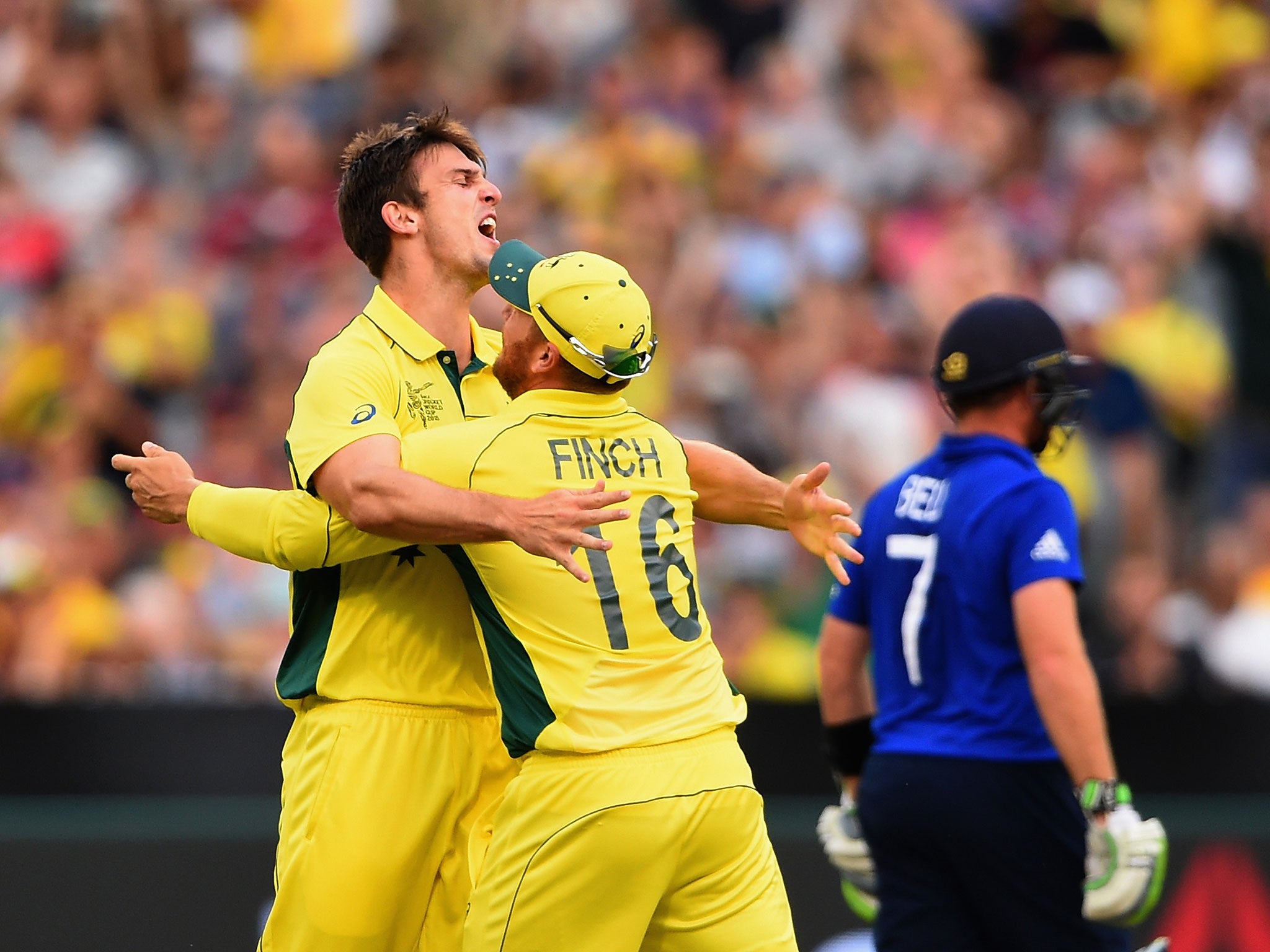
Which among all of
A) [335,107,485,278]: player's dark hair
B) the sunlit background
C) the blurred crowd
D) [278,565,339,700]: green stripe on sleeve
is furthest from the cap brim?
the blurred crowd

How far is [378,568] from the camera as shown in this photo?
14.9ft

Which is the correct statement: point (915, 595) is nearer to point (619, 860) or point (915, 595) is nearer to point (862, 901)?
point (862, 901)

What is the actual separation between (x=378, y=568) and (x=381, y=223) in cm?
92

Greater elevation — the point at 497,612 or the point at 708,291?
the point at 708,291

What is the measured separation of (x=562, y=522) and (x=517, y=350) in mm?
663

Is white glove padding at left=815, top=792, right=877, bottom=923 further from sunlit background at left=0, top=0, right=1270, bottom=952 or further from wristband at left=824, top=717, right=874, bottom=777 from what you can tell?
sunlit background at left=0, top=0, right=1270, bottom=952

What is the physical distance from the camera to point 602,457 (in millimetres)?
4180

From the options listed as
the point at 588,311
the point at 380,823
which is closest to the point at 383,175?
the point at 588,311

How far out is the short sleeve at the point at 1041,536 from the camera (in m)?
4.73

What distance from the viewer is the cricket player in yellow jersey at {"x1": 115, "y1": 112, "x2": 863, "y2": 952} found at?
4.44m

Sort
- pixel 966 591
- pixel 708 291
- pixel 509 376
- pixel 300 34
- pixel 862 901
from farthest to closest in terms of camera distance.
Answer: pixel 300 34 → pixel 708 291 → pixel 862 901 → pixel 966 591 → pixel 509 376

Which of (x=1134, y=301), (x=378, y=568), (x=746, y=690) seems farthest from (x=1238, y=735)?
(x=378, y=568)

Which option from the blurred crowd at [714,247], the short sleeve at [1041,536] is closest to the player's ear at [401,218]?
the short sleeve at [1041,536]

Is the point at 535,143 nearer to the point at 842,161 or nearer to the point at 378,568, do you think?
the point at 842,161
